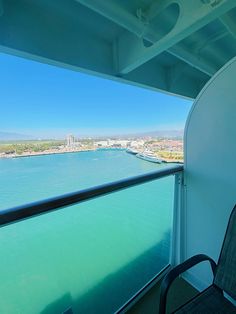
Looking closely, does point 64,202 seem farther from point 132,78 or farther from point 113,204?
point 132,78

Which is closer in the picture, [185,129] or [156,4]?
[156,4]

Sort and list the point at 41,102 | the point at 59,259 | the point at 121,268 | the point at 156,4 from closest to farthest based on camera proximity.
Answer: the point at 59,259 → the point at 156,4 → the point at 121,268 → the point at 41,102

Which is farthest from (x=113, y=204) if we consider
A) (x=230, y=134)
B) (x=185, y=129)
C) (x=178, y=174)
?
(x=230, y=134)

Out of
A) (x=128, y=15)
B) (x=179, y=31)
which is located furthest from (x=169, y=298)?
(x=128, y=15)

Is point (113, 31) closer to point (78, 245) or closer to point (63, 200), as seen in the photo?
point (63, 200)

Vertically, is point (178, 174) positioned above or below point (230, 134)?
below

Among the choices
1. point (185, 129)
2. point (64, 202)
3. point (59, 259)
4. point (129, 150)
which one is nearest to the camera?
point (64, 202)
